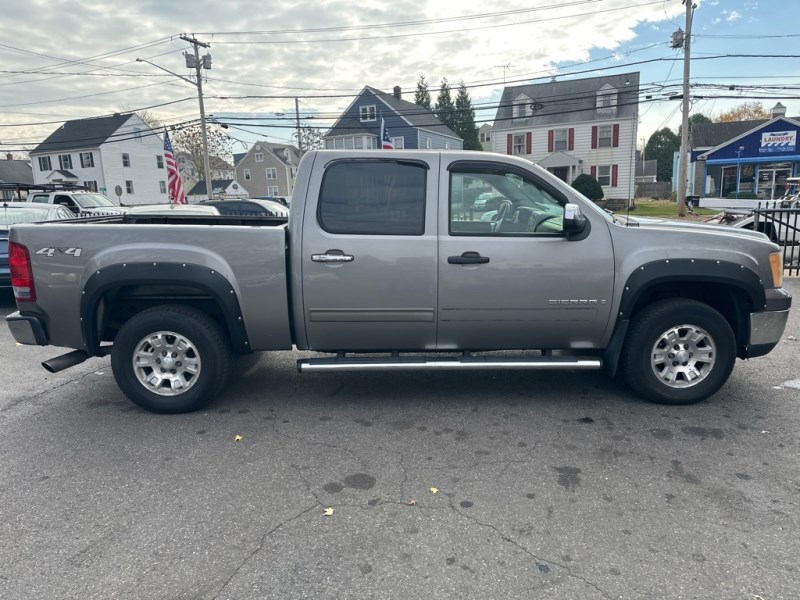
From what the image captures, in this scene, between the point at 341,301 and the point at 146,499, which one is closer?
the point at 146,499

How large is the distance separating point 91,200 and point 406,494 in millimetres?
21145

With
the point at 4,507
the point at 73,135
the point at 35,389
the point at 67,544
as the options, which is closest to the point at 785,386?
the point at 67,544

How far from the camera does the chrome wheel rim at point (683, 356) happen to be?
427 centimetres

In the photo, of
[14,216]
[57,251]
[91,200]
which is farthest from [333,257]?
[91,200]

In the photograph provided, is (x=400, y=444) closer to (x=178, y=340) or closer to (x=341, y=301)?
(x=341, y=301)

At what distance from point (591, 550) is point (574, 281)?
2.03m

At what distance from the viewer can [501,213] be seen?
13.8ft

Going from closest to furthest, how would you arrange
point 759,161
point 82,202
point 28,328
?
point 28,328 → point 82,202 → point 759,161

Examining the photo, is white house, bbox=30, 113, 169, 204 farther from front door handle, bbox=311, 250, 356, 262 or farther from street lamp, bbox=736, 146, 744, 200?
front door handle, bbox=311, 250, 356, 262

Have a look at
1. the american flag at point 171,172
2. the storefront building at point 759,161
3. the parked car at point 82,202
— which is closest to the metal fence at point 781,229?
the american flag at point 171,172

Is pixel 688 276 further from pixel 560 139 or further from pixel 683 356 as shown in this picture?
pixel 560 139

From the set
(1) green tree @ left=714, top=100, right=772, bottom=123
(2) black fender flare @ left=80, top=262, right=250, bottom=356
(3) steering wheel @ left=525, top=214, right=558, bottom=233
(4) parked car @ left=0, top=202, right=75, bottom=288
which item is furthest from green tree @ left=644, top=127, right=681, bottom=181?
(2) black fender flare @ left=80, top=262, right=250, bottom=356

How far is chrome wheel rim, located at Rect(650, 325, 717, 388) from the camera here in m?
4.27

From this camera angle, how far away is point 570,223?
395 centimetres
